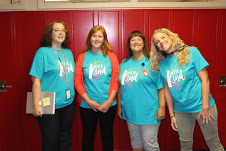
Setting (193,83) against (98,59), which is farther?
(98,59)

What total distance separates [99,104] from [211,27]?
1.97m

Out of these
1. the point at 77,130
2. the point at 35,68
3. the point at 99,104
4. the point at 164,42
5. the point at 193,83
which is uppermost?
the point at 164,42

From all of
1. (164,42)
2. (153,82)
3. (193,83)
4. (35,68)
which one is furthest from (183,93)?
(35,68)

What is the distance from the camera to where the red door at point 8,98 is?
7.28 ft

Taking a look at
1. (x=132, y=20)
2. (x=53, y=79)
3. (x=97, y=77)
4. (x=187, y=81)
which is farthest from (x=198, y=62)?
(x=53, y=79)

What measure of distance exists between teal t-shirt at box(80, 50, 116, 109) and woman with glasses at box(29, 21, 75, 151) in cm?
18

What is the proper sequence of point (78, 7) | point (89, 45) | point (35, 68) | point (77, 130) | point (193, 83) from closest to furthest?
point (193, 83) < point (35, 68) < point (89, 45) < point (78, 7) < point (77, 130)

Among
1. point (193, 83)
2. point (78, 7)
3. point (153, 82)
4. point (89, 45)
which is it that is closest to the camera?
point (193, 83)

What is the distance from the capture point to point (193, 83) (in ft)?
4.99

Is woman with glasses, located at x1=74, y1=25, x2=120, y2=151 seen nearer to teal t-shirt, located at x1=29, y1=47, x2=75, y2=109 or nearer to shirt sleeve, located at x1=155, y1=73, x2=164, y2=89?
teal t-shirt, located at x1=29, y1=47, x2=75, y2=109

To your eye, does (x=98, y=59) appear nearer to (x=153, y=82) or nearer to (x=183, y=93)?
(x=153, y=82)

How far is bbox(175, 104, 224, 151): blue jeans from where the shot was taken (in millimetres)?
1517

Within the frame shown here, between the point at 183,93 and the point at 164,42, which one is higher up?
the point at 164,42

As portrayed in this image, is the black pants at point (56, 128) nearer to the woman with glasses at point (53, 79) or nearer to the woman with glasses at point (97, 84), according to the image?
the woman with glasses at point (53, 79)
